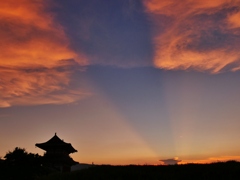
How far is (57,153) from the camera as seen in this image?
4581cm

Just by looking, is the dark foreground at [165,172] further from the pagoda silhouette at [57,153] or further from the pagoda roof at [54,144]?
the pagoda roof at [54,144]

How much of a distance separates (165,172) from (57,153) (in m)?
29.7

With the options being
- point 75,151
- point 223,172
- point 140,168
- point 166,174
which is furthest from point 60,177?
point 75,151

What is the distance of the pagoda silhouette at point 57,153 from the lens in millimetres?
44375

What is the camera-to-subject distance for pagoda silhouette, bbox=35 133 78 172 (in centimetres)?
4438

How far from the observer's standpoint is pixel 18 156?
118 feet

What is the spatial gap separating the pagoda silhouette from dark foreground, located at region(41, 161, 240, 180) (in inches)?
929

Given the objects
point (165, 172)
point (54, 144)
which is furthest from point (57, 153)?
point (165, 172)

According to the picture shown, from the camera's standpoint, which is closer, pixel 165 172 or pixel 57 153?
pixel 165 172

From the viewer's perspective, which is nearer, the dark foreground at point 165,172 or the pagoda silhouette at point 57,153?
the dark foreground at point 165,172

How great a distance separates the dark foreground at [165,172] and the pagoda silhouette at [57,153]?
2359cm

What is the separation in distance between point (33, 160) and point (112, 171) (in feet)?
61.9

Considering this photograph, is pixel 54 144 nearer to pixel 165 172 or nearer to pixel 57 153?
pixel 57 153

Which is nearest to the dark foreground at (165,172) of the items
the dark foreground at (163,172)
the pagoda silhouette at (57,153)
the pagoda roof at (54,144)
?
the dark foreground at (163,172)
